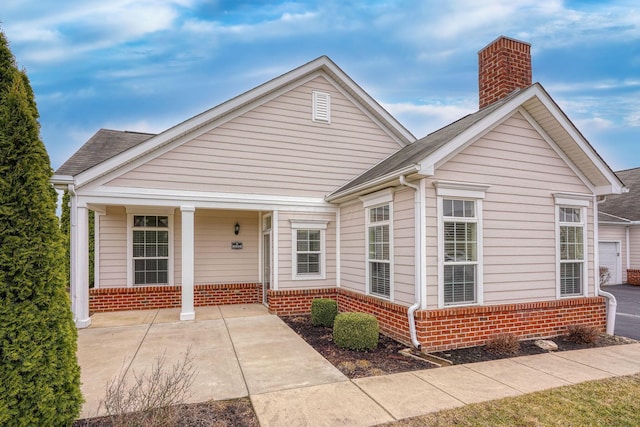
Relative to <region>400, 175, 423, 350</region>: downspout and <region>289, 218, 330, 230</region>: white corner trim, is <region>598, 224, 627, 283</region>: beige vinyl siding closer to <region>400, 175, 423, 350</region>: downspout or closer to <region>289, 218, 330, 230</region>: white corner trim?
<region>289, 218, 330, 230</region>: white corner trim

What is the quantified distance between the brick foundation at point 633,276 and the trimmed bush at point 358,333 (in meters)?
16.8

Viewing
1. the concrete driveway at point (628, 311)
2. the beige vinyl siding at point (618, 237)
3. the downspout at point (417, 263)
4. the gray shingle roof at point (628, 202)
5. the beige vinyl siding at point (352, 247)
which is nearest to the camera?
the downspout at point (417, 263)

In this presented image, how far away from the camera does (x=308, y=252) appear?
9.37m

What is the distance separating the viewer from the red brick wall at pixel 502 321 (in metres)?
5.96

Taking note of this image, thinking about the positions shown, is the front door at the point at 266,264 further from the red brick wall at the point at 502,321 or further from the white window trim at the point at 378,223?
the red brick wall at the point at 502,321

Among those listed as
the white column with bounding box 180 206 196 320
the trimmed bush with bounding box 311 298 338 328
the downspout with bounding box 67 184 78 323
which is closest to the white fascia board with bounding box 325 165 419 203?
the trimmed bush with bounding box 311 298 338 328

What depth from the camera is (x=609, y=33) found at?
10453 millimetres

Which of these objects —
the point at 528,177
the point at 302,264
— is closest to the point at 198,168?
the point at 302,264

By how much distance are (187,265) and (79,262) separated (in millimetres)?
Result: 2205

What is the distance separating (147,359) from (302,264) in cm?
447

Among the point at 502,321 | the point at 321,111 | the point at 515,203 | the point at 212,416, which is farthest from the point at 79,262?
the point at 515,203

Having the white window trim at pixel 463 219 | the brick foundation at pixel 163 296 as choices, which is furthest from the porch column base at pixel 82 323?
the white window trim at pixel 463 219

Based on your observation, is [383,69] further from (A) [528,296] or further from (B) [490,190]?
(A) [528,296]

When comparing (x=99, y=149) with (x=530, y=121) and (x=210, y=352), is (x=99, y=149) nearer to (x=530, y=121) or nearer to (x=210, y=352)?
(x=210, y=352)
